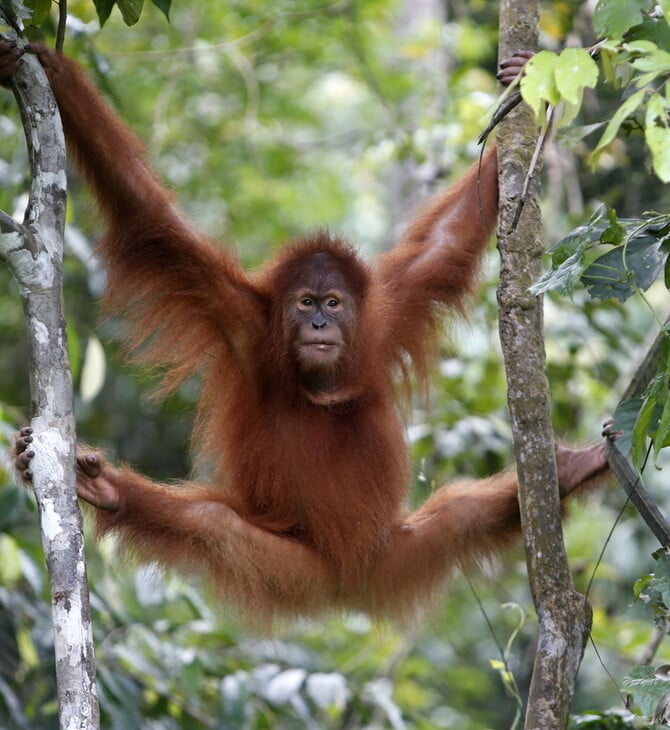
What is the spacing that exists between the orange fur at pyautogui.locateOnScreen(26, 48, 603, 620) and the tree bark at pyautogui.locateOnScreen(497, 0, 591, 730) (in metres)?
0.88

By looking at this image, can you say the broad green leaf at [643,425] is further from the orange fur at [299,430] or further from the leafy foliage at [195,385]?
the orange fur at [299,430]

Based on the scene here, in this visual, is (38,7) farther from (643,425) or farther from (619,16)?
(643,425)

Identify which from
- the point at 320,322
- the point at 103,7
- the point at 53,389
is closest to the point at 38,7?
the point at 103,7

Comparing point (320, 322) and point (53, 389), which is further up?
point (320, 322)

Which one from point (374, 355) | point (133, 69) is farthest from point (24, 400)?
point (374, 355)

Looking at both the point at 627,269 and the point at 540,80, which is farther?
the point at 627,269

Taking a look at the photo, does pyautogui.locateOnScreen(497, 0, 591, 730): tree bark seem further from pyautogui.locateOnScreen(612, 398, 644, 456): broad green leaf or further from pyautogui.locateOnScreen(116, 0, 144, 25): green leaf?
pyautogui.locateOnScreen(116, 0, 144, 25): green leaf

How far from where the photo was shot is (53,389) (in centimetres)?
285

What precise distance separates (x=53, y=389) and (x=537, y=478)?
1425 mm

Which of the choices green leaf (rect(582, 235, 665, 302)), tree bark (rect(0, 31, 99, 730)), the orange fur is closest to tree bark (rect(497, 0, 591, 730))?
green leaf (rect(582, 235, 665, 302))

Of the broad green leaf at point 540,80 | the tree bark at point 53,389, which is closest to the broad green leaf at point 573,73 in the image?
the broad green leaf at point 540,80

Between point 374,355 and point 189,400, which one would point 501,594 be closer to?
point 189,400

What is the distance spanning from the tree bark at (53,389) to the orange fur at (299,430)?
0.87 m

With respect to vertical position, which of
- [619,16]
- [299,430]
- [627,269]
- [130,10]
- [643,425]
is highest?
[130,10]
